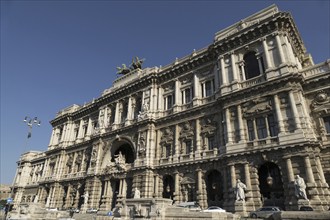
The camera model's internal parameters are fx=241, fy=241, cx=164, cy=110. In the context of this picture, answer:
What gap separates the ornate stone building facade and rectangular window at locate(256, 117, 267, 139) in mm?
179

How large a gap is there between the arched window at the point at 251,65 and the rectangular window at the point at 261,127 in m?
5.01

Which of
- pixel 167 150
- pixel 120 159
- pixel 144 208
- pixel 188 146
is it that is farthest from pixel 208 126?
pixel 120 159

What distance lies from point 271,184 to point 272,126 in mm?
4884

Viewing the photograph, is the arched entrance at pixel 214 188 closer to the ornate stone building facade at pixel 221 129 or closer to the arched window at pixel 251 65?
the ornate stone building facade at pixel 221 129

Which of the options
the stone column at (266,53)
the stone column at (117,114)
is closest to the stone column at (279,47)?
the stone column at (266,53)

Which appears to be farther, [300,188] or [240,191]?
[240,191]

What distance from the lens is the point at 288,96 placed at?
20375 millimetres

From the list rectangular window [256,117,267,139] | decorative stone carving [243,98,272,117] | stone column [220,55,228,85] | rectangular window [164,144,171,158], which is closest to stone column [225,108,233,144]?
decorative stone carving [243,98,272,117]

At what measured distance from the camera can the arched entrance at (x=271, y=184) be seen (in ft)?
62.3

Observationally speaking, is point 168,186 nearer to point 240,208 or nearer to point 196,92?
point 240,208

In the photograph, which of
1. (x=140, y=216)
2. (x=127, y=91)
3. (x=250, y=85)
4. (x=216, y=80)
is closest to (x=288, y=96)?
(x=250, y=85)

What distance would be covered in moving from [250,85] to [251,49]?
421 cm

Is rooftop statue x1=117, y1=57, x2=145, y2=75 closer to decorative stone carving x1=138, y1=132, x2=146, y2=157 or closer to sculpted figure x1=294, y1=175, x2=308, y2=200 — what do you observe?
decorative stone carving x1=138, y1=132, x2=146, y2=157

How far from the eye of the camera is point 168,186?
27.0 metres
